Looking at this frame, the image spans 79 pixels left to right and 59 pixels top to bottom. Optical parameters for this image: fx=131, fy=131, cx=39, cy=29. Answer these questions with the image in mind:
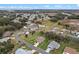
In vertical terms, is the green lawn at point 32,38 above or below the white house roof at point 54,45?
above

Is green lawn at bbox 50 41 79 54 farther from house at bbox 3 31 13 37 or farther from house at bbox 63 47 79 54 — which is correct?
house at bbox 3 31 13 37

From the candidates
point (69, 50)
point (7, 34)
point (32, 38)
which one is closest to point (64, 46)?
point (69, 50)

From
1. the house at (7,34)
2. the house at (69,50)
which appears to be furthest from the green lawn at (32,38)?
the house at (69,50)

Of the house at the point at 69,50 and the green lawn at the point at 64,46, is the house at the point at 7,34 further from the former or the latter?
the house at the point at 69,50

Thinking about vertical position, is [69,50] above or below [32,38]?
below

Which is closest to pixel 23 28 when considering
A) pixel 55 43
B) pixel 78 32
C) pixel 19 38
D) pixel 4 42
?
pixel 19 38

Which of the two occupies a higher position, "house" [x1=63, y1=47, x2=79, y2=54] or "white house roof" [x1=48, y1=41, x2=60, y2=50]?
"white house roof" [x1=48, y1=41, x2=60, y2=50]

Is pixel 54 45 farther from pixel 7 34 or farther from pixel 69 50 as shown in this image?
pixel 7 34

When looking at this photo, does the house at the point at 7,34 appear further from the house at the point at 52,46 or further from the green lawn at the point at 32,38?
the house at the point at 52,46

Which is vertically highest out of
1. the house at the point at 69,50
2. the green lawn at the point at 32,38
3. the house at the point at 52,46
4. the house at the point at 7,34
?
the house at the point at 7,34

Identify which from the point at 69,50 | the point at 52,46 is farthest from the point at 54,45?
the point at 69,50

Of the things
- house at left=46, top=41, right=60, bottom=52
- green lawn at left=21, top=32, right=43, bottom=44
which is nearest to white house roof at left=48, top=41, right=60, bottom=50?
house at left=46, top=41, right=60, bottom=52

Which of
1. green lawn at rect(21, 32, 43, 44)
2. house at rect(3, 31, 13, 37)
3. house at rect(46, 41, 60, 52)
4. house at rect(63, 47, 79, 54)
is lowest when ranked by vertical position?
house at rect(63, 47, 79, 54)
